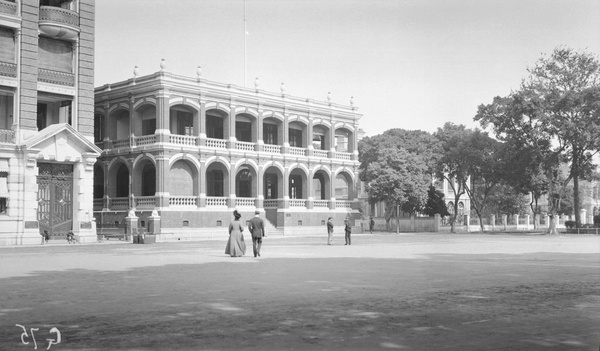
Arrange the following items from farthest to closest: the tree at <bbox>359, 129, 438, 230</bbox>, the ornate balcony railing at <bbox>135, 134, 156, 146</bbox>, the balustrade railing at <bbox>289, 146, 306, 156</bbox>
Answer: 1. the tree at <bbox>359, 129, 438, 230</bbox>
2. the balustrade railing at <bbox>289, 146, 306, 156</bbox>
3. the ornate balcony railing at <bbox>135, 134, 156, 146</bbox>

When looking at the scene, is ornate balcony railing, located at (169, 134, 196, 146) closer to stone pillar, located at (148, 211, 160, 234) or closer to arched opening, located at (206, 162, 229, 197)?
arched opening, located at (206, 162, 229, 197)

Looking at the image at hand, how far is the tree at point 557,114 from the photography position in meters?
48.2

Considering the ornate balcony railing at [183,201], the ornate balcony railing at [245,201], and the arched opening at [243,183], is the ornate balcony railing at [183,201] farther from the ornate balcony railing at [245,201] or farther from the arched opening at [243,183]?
the arched opening at [243,183]

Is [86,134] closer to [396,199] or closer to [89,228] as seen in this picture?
[89,228]

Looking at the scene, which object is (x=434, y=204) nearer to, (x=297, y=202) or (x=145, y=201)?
(x=297, y=202)

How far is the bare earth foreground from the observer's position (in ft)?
23.6

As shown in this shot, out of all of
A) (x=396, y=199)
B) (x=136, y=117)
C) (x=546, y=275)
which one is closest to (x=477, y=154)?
(x=396, y=199)

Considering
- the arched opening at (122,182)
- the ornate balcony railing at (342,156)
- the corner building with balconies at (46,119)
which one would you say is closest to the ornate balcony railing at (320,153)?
the ornate balcony railing at (342,156)

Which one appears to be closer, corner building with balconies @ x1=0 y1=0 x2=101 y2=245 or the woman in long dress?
the woman in long dress

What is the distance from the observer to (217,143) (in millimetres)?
45938

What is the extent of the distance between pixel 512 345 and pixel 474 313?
2.17 m

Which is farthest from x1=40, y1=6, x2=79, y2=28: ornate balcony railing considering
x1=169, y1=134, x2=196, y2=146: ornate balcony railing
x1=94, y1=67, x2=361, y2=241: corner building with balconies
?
x1=169, y1=134, x2=196, y2=146: ornate balcony railing

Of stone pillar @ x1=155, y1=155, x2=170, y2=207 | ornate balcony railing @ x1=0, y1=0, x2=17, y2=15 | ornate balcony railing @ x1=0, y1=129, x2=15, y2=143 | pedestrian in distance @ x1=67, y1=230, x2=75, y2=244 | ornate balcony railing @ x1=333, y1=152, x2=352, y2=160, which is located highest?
ornate balcony railing @ x1=0, y1=0, x2=17, y2=15

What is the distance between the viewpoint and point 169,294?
36.9 feet
